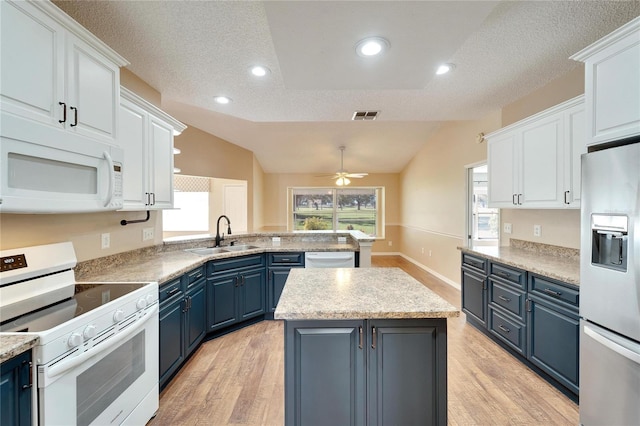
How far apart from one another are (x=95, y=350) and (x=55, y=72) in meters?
1.44

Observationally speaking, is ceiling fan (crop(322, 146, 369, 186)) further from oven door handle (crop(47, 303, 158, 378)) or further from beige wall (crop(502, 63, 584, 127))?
oven door handle (crop(47, 303, 158, 378))

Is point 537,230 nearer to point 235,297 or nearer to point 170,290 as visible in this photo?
point 235,297

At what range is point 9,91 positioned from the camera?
1210 mm

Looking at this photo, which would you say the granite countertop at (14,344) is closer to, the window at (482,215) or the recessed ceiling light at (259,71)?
the recessed ceiling light at (259,71)

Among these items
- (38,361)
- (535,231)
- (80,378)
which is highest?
(535,231)

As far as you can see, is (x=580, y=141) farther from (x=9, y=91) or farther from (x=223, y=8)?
(x=9, y=91)

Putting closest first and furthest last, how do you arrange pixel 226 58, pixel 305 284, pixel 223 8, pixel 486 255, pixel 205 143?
pixel 223 8, pixel 305 284, pixel 226 58, pixel 486 255, pixel 205 143

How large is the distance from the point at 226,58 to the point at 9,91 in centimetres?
138

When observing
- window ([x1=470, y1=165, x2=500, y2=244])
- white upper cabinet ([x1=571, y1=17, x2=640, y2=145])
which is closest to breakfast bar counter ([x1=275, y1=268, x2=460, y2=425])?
white upper cabinet ([x1=571, y1=17, x2=640, y2=145])

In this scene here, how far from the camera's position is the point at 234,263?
302 cm

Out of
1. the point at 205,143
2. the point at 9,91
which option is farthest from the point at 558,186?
the point at 205,143

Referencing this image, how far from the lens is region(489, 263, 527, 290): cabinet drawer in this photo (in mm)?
2375

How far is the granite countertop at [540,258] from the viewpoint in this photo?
6.85 feet

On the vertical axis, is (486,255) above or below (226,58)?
below
